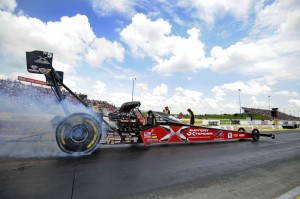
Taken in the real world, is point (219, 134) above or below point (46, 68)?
below

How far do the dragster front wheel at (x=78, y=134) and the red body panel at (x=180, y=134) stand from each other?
7.31 feet

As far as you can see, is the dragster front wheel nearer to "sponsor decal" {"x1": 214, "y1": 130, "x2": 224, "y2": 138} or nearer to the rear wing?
the rear wing

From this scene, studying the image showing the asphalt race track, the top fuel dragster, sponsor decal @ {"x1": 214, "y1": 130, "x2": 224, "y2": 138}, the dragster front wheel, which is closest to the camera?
the asphalt race track

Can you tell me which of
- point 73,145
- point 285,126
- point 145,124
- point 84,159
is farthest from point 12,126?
point 285,126

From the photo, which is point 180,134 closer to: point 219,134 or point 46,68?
point 219,134

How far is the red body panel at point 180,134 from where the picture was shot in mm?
8211

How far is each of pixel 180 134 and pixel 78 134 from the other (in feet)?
14.4

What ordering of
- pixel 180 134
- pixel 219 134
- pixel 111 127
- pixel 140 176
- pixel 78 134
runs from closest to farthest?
pixel 140 176 → pixel 78 134 → pixel 111 127 → pixel 180 134 → pixel 219 134

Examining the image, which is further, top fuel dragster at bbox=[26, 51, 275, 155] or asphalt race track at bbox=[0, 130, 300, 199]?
top fuel dragster at bbox=[26, 51, 275, 155]

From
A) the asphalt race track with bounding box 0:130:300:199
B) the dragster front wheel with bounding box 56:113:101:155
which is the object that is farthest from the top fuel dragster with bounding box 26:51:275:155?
the asphalt race track with bounding box 0:130:300:199

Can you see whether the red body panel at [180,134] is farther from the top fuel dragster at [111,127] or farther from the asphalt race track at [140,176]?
the asphalt race track at [140,176]

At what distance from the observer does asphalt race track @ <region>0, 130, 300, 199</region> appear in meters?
3.47

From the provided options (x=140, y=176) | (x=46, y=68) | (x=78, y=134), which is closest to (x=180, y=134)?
(x=78, y=134)

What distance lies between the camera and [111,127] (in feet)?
24.7
